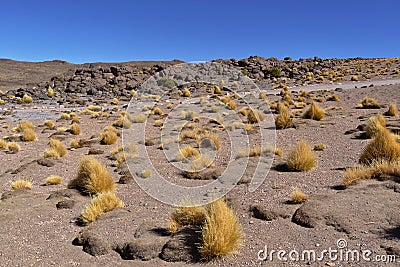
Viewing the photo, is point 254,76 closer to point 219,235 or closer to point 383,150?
point 383,150

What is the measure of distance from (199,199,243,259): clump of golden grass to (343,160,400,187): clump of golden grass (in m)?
2.91

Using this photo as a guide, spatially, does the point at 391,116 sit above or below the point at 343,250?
above

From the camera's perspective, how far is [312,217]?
5.14 m

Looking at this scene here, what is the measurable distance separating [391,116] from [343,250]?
1141 centimetres

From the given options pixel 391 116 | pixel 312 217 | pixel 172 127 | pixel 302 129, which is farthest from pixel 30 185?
pixel 391 116

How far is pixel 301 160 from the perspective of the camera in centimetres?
789

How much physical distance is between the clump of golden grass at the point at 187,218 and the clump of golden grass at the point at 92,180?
8.41ft

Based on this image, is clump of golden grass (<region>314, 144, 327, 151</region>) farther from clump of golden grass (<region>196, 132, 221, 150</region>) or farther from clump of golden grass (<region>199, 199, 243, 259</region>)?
clump of golden grass (<region>199, 199, 243, 259</region>)

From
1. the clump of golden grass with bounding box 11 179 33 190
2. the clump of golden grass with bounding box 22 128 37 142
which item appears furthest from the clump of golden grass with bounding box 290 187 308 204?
the clump of golden grass with bounding box 22 128 37 142

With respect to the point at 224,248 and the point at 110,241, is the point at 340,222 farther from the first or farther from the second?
the point at 110,241

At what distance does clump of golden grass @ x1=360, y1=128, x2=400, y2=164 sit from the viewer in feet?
23.6

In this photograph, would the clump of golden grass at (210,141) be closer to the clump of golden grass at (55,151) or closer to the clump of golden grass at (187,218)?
the clump of golden grass at (55,151)

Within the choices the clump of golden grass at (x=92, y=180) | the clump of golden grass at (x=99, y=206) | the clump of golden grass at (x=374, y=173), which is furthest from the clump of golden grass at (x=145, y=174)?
the clump of golden grass at (x=374, y=173)

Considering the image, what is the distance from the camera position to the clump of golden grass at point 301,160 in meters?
7.88
